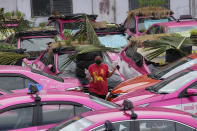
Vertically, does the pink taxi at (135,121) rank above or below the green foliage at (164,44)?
below

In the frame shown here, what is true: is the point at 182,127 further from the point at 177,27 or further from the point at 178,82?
the point at 177,27

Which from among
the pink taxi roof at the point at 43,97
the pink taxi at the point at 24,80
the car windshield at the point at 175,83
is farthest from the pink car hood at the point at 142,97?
the pink taxi at the point at 24,80

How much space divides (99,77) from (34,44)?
632 centimetres

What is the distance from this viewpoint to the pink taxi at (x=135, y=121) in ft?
17.5

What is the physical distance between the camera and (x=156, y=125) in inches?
215

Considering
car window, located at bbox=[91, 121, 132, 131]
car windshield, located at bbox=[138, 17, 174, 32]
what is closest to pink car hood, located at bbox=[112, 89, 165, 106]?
car window, located at bbox=[91, 121, 132, 131]

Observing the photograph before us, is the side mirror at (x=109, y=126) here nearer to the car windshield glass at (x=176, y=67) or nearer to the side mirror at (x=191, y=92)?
the side mirror at (x=191, y=92)

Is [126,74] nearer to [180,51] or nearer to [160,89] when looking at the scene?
[180,51]

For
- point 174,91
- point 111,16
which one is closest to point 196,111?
point 174,91

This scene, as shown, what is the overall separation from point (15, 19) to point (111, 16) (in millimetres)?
9713

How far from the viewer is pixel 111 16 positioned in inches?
1031

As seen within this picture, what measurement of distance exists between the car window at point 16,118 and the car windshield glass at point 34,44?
29.1 ft

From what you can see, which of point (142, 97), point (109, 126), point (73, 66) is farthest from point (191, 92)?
point (73, 66)

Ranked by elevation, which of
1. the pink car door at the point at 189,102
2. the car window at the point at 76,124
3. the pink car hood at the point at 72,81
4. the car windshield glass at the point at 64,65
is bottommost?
the pink car door at the point at 189,102
